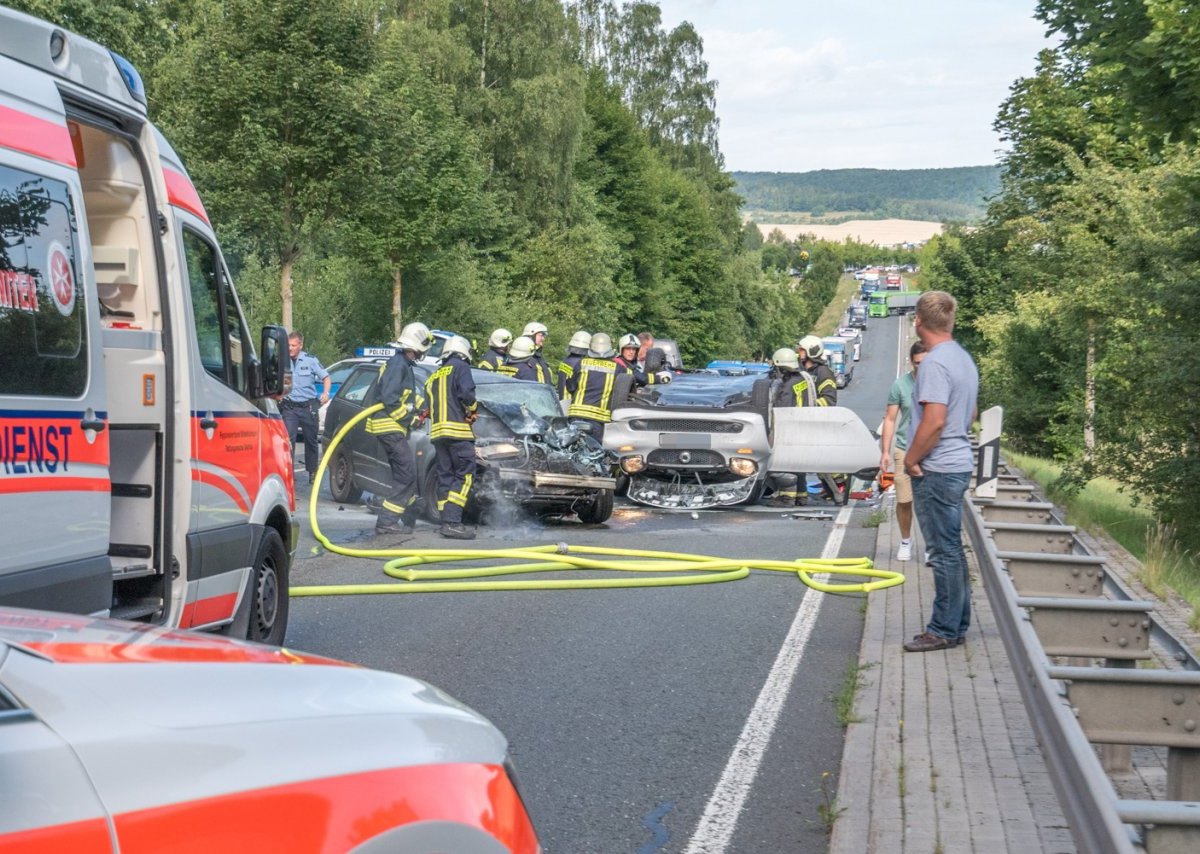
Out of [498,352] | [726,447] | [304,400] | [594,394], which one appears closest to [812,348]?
[726,447]

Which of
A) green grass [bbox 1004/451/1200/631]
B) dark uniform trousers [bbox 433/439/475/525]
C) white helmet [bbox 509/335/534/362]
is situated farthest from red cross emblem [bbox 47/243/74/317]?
white helmet [bbox 509/335/534/362]

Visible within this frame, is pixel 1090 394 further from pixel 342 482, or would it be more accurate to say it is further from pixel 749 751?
pixel 749 751

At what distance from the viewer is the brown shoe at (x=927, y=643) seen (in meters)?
8.32

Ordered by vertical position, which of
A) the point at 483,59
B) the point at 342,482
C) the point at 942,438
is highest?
the point at 483,59

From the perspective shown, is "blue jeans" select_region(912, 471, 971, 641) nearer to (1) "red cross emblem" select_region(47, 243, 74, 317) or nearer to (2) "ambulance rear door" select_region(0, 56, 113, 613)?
(2) "ambulance rear door" select_region(0, 56, 113, 613)

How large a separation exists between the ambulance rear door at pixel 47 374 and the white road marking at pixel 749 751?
2523mm

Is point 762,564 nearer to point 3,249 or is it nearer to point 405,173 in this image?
point 3,249

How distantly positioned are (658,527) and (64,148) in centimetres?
1018

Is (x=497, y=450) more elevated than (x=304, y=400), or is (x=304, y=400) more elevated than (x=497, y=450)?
(x=304, y=400)

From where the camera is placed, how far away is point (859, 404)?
6956 cm

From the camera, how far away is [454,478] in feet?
45.0

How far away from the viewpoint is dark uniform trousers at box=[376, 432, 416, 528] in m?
13.7

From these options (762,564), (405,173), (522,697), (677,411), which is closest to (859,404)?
(405,173)

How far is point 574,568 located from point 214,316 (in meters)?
4.92
